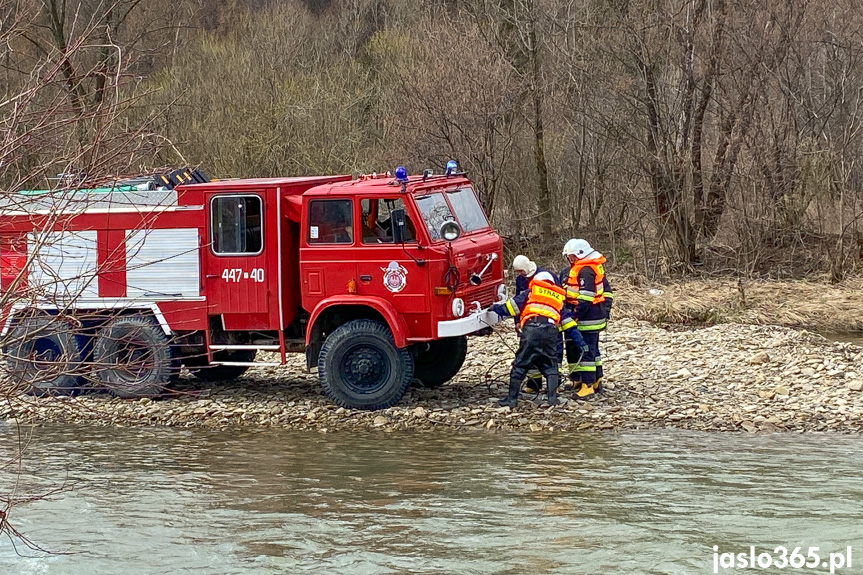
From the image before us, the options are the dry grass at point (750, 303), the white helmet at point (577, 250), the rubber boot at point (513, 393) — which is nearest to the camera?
the rubber boot at point (513, 393)

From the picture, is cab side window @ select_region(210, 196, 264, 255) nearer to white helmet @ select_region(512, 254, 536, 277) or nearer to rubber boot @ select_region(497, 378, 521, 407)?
white helmet @ select_region(512, 254, 536, 277)

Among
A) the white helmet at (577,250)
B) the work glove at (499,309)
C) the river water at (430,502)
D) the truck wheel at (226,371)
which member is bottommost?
the river water at (430,502)

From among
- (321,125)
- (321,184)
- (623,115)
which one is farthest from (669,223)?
(321,184)

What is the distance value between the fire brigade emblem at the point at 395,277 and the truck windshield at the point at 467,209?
1.07 meters

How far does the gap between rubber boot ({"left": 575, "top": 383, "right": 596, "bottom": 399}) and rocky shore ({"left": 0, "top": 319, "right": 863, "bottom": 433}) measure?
100mm

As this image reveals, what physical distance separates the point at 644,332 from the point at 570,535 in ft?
28.3

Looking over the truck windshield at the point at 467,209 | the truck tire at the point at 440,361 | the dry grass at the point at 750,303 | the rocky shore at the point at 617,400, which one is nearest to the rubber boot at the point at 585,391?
the rocky shore at the point at 617,400

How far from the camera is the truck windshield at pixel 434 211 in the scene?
11414mm

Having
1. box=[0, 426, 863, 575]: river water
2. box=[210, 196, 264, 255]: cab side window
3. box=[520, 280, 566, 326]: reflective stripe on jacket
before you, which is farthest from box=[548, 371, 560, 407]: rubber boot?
box=[210, 196, 264, 255]: cab side window

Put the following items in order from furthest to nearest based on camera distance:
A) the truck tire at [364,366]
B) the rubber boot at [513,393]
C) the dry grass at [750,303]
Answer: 1. the dry grass at [750,303]
2. the rubber boot at [513,393]
3. the truck tire at [364,366]

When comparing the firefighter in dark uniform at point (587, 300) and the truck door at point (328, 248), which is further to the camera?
the firefighter in dark uniform at point (587, 300)

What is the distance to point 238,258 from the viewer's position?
466 inches

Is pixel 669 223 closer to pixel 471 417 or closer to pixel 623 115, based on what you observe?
pixel 623 115

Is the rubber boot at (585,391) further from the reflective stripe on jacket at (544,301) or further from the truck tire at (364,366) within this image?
the truck tire at (364,366)
